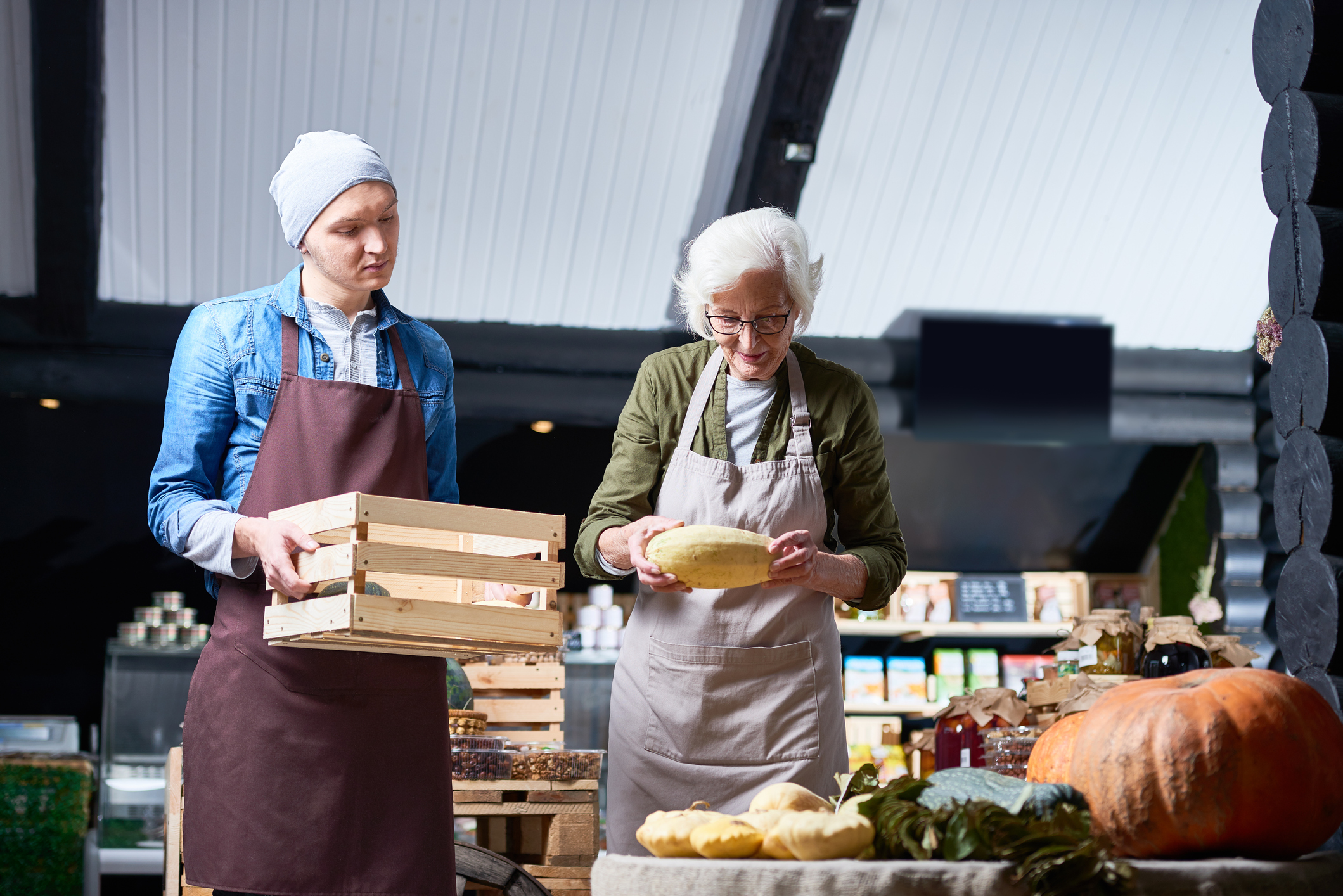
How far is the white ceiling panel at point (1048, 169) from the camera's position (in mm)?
6551

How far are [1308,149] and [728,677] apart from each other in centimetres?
167

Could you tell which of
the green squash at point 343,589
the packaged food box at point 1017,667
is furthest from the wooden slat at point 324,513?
the packaged food box at point 1017,667

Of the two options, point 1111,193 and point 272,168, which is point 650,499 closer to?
point 272,168

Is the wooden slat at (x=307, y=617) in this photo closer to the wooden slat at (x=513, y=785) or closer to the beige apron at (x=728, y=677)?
the beige apron at (x=728, y=677)

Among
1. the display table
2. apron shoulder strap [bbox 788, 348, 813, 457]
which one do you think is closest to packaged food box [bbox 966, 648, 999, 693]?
apron shoulder strap [bbox 788, 348, 813, 457]

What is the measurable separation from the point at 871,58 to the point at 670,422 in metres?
4.60

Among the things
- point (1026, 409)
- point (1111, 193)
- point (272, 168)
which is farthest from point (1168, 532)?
point (272, 168)

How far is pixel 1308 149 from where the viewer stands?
271 centimetres

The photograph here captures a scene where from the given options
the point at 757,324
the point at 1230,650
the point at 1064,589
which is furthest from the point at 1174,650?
the point at 1064,589

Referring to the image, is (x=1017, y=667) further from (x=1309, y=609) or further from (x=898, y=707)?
(x=1309, y=609)

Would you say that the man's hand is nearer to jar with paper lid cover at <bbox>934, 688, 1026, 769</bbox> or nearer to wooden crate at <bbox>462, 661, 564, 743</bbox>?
jar with paper lid cover at <bbox>934, 688, 1026, 769</bbox>

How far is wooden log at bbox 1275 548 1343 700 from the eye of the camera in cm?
260

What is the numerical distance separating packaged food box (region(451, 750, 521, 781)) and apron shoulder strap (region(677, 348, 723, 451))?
134 cm

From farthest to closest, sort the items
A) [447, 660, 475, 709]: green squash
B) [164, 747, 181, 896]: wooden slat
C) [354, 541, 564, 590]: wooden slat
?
[447, 660, 475, 709]: green squash, [164, 747, 181, 896]: wooden slat, [354, 541, 564, 590]: wooden slat
